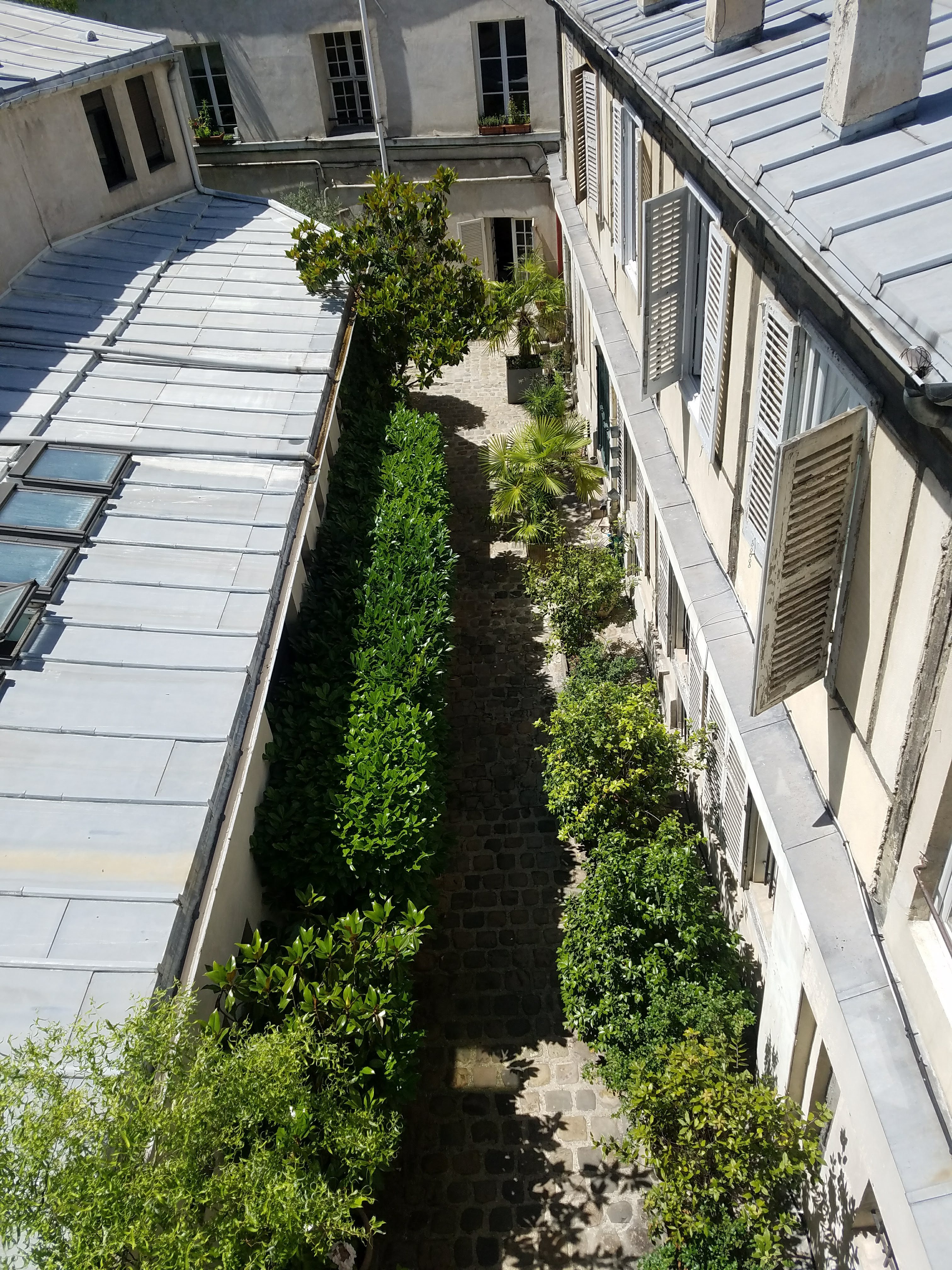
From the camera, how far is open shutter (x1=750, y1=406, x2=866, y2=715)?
4.83 meters

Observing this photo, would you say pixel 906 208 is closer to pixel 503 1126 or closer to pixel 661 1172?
pixel 661 1172

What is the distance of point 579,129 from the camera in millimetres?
15617

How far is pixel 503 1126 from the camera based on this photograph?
8.48 meters

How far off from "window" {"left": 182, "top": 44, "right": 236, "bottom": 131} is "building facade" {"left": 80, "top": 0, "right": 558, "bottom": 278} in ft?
0.11

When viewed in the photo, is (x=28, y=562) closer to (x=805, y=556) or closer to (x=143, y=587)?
(x=143, y=587)

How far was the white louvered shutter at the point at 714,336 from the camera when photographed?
723 cm

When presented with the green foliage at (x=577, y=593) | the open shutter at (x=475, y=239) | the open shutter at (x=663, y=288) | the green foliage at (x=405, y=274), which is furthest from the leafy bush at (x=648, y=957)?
the open shutter at (x=475, y=239)

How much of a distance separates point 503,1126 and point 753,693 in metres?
5.01

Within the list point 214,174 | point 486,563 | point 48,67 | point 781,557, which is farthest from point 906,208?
point 214,174

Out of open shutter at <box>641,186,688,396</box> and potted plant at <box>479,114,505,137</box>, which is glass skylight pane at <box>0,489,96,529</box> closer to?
open shutter at <box>641,186,688,396</box>

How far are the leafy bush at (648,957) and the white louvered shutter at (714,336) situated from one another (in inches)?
147

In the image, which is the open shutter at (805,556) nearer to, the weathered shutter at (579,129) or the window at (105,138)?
the weathered shutter at (579,129)

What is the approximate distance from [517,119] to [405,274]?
973cm

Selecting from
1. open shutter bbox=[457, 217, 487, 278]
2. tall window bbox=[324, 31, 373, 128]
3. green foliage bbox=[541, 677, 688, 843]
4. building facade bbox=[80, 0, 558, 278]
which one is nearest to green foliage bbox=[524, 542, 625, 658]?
green foliage bbox=[541, 677, 688, 843]
